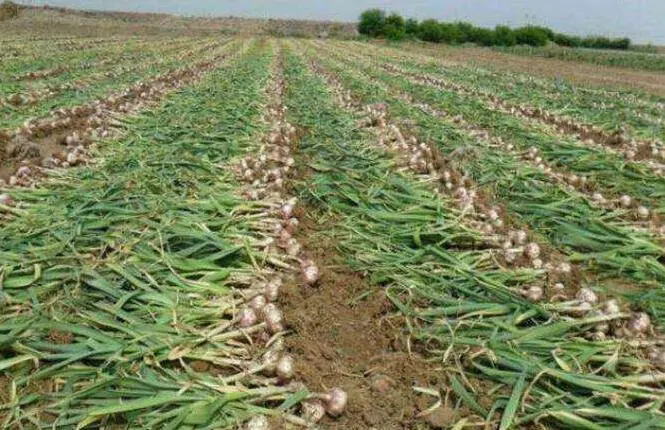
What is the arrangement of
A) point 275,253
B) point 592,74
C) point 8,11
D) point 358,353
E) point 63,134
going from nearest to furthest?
point 358,353
point 275,253
point 63,134
point 592,74
point 8,11

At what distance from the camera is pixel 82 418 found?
1944 mm

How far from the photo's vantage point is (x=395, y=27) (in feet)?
161

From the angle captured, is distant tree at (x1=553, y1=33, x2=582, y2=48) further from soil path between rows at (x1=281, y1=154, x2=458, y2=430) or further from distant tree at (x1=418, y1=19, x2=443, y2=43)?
soil path between rows at (x1=281, y1=154, x2=458, y2=430)

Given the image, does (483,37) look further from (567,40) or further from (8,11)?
(8,11)

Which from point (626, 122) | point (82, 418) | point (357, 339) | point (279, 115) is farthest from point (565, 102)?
point (82, 418)

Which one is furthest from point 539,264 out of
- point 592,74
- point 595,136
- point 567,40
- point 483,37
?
point 567,40

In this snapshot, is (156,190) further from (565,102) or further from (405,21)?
(405,21)

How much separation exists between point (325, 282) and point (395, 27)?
4892cm

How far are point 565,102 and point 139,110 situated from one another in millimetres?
6588

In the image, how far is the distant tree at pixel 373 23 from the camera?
49.3 metres

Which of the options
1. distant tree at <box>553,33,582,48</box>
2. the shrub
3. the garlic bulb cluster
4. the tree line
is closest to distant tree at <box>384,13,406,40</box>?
the tree line

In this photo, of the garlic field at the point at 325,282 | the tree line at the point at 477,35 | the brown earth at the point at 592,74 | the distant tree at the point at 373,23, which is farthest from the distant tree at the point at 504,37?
the garlic field at the point at 325,282

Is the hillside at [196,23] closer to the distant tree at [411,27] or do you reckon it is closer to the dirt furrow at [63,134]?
the distant tree at [411,27]

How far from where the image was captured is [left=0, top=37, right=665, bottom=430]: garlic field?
2.15 metres
